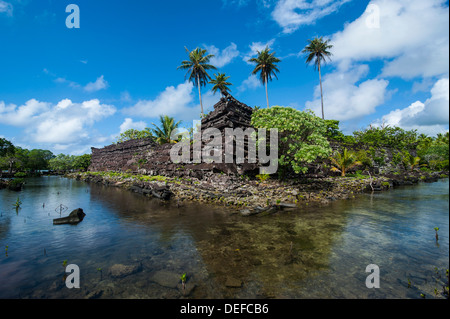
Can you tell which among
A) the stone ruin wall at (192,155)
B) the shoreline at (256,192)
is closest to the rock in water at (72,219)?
the shoreline at (256,192)

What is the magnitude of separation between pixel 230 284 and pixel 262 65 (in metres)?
37.8

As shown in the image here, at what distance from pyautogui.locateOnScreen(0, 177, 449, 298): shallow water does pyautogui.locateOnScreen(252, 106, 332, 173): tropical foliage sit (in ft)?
14.2

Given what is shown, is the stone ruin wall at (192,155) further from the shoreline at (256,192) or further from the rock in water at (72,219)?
the rock in water at (72,219)

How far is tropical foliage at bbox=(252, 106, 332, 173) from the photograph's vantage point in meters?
12.4

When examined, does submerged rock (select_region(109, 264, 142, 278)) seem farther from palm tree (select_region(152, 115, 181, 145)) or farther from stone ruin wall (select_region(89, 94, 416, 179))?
palm tree (select_region(152, 115, 181, 145))

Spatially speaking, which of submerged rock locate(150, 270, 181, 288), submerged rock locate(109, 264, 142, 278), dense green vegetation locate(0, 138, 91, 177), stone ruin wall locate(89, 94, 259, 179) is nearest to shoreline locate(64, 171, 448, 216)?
stone ruin wall locate(89, 94, 259, 179)

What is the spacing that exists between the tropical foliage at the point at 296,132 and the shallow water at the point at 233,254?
4319 millimetres

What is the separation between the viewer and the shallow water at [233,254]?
12.9ft

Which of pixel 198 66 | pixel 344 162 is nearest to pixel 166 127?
pixel 198 66

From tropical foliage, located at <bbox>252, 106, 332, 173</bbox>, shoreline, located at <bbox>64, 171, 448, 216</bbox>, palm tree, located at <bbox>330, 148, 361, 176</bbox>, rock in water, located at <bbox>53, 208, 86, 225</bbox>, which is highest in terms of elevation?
tropical foliage, located at <bbox>252, 106, 332, 173</bbox>

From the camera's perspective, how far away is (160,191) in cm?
1439

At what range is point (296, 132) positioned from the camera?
13.7m

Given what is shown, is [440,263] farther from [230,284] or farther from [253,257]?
[230,284]
